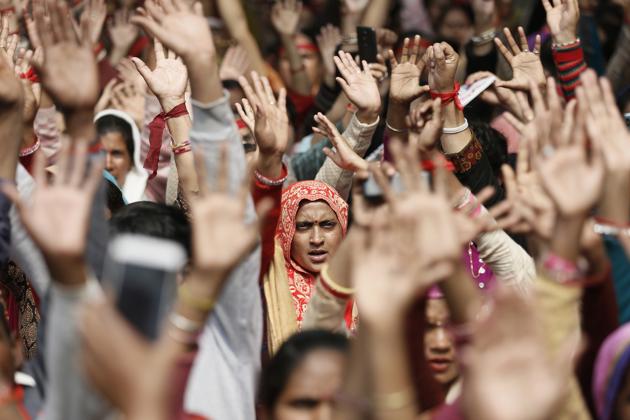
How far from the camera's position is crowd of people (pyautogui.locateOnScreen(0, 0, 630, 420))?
1.96m

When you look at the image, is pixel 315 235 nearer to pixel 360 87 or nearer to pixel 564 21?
pixel 360 87

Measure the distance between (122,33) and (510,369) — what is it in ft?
17.4

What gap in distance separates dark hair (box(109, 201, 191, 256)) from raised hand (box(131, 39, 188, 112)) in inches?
37.1

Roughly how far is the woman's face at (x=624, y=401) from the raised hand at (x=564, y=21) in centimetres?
220

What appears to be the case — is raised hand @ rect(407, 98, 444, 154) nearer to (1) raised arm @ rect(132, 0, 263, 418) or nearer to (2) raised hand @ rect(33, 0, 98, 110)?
(1) raised arm @ rect(132, 0, 263, 418)

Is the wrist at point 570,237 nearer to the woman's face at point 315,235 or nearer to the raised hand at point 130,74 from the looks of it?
the woman's face at point 315,235

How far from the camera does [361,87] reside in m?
4.37

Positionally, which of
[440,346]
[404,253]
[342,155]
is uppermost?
[404,253]

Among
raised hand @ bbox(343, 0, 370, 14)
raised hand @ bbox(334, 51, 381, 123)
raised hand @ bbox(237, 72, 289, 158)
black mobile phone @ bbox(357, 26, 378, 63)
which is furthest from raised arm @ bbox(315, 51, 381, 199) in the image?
raised hand @ bbox(343, 0, 370, 14)

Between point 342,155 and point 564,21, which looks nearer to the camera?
point 342,155

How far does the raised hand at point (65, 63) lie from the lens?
255cm

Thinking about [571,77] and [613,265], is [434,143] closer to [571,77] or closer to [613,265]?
[613,265]

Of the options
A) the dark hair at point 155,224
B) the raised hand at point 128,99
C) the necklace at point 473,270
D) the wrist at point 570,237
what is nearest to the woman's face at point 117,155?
the raised hand at point 128,99

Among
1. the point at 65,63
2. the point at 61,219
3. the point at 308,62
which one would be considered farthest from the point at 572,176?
the point at 308,62
